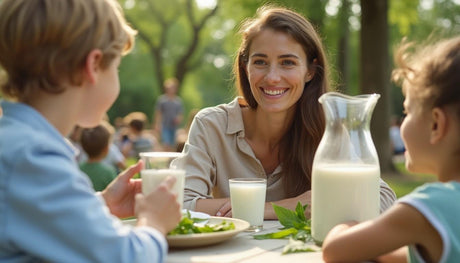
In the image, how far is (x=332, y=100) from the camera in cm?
187

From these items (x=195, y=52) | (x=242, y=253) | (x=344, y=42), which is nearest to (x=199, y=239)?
(x=242, y=253)

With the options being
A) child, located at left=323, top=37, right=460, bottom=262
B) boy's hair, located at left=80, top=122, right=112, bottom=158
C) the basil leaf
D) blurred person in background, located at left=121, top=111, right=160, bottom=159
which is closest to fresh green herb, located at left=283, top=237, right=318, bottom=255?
child, located at left=323, top=37, right=460, bottom=262

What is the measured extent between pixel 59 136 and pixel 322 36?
27.3 ft

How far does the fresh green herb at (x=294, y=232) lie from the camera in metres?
1.86

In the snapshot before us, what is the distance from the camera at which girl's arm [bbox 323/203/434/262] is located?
1.54 metres

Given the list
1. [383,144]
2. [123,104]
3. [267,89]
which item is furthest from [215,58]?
[267,89]

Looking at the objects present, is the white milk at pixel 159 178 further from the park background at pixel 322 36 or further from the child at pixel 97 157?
the child at pixel 97 157

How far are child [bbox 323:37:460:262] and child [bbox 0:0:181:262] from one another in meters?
0.53

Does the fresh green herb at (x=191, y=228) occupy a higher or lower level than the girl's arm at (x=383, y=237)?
lower

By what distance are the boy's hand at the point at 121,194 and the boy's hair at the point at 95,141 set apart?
3.58 m

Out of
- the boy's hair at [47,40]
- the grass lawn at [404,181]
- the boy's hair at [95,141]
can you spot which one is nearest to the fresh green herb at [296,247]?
the boy's hair at [47,40]

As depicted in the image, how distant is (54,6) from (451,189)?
1.15 metres

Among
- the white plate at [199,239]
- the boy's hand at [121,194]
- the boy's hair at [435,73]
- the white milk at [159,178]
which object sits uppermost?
the boy's hair at [435,73]

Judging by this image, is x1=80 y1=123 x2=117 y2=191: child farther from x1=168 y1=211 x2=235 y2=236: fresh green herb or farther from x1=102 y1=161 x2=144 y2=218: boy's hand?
x1=168 y1=211 x2=235 y2=236: fresh green herb
